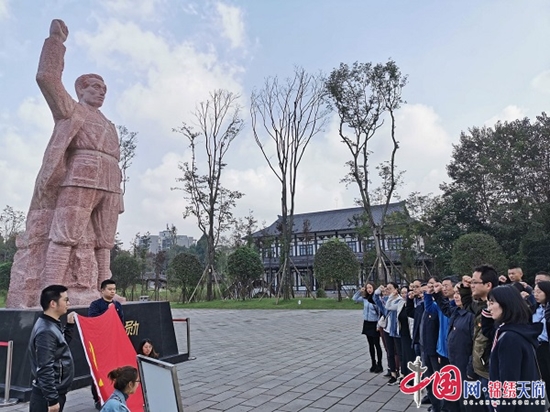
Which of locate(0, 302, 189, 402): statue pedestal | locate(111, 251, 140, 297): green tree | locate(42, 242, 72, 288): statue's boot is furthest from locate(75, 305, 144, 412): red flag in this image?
locate(111, 251, 140, 297): green tree

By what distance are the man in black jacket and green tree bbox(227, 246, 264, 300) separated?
18.3 m

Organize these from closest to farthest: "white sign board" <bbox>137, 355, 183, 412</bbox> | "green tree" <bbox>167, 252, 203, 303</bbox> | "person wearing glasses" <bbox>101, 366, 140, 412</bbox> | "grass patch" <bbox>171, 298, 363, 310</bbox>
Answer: "white sign board" <bbox>137, 355, 183, 412</bbox>, "person wearing glasses" <bbox>101, 366, 140, 412</bbox>, "grass patch" <bbox>171, 298, 363, 310</bbox>, "green tree" <bbox>167, 252, 203, 303</bbox>

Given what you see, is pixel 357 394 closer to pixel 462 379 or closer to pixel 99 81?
pixel 462 379

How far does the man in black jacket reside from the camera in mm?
2471

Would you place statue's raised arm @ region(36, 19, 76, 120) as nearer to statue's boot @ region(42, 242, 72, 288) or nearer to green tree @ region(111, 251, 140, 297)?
statue's boot @ region(42, 242, 72, 288)

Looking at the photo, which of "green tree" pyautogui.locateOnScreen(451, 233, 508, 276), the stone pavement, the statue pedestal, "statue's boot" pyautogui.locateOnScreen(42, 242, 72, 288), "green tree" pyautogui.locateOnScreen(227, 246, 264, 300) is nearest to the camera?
the stone pavement

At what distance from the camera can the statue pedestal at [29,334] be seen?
178 inches

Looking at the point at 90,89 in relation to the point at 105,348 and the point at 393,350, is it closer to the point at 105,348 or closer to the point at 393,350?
the point at 105,348

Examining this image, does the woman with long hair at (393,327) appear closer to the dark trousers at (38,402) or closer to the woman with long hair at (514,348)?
the woman with long hair at (514,348)

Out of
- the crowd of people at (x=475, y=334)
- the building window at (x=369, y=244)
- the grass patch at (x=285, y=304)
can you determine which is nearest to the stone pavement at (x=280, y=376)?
the crowd of people at (x=475, y=334)

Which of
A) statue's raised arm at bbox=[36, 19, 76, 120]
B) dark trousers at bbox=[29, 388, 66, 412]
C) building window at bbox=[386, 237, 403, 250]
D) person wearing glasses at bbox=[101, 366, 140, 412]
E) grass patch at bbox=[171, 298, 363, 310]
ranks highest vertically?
statue's raised arm at bbox=[36, 19, 76, 120]

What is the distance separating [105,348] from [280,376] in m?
2.43

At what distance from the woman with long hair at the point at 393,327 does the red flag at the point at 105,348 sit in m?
2.97

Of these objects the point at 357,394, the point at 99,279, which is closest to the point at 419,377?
the point at 357,394
